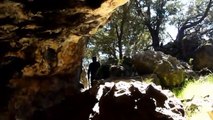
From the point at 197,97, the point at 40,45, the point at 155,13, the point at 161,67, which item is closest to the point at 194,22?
the point at 155,13

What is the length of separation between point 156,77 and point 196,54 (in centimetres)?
573

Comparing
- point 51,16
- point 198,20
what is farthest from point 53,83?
point 198,20

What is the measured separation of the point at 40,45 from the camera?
5.68 meters

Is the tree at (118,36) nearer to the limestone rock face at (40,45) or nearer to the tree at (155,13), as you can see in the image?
the tree at (155,13)

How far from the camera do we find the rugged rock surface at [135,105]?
524 centimetres

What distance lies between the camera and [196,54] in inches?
768

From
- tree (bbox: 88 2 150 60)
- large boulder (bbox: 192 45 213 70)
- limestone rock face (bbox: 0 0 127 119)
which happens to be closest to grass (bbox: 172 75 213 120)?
limestone rock face (bbox: 0 0 127 119)

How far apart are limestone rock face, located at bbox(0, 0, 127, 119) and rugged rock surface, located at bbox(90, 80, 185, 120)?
34.6 inches

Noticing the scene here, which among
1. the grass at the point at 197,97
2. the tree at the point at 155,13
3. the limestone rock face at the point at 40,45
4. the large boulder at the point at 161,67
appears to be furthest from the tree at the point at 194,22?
the limestone rock face at the point at 40,45

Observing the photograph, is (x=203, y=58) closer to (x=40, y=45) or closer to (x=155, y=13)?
(x=155, y=13)

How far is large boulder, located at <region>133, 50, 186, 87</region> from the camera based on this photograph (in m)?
14.4

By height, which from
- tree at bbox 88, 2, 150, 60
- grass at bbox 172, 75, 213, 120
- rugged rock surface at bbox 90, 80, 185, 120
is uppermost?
tree at bbox 88, 2, 150, 60

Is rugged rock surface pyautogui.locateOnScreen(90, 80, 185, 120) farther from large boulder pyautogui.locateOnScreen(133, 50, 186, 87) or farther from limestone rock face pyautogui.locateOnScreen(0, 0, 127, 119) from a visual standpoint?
large boulder pyautogui.locateOnScreen(133, 50, 186, 87)

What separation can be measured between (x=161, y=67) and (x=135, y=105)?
381 inches
